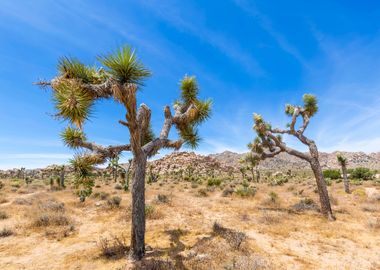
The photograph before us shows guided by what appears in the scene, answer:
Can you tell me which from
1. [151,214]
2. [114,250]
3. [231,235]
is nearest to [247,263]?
[231,235]

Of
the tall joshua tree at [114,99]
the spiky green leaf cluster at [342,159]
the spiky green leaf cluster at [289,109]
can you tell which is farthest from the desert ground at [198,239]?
the spiky green leaf cluster at [342,159]

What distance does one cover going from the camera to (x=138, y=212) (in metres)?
6.28

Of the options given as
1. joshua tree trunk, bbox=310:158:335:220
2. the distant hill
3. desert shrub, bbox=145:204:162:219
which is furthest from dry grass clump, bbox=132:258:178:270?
the distant hill

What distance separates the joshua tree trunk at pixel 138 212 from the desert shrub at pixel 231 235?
2.68 meters

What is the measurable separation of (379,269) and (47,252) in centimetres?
892

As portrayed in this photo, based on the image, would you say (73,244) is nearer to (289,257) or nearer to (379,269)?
(289,257)

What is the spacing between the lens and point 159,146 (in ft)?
24.3

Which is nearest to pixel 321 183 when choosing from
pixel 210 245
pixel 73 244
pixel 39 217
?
pixel 210 245

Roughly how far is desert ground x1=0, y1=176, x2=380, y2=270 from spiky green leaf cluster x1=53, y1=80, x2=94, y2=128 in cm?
373

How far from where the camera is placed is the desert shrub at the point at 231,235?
7.16m

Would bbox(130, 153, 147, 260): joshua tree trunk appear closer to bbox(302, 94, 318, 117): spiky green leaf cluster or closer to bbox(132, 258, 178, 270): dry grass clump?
bbox(132, 258, 178, 270): dry grass clump

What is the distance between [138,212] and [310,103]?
1070cm

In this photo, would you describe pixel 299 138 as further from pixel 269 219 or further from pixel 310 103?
Result: pixel 269 219

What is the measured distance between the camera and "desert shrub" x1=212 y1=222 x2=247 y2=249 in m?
7.16
